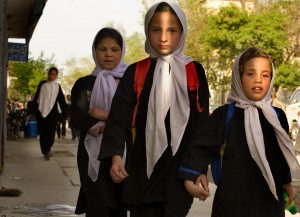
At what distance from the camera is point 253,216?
4273 millimetres

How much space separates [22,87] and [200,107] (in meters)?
45.8

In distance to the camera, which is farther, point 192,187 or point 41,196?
point 41,196

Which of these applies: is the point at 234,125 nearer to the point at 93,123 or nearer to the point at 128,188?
the point at 128,188

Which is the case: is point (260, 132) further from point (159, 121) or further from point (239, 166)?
point (159, 121)

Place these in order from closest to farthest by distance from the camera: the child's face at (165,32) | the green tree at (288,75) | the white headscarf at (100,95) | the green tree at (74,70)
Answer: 1. the child's face at (165,32)
2. the white headscarf at (100,95)
3. the green tree at (288,75)
4. the green tree at (74,70)

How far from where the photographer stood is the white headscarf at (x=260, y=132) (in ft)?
13.8

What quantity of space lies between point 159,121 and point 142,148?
202mm

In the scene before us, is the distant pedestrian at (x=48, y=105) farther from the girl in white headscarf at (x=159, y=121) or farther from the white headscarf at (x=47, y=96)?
the girl in white headscarf at (x=159, y=121)

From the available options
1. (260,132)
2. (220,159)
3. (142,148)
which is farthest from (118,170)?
(260,132)

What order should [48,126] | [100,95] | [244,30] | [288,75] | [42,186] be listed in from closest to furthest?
[100,95], [42,186], [48,126], [244,30], [288,75]

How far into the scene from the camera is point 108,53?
238 inches

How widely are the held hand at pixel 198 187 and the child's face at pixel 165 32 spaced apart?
0.76 metres

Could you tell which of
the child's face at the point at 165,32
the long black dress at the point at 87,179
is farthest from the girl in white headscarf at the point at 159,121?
the long black dress at the point at 87,179

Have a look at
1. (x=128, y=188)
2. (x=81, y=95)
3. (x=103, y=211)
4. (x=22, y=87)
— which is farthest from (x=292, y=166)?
(x=22, y=87)
